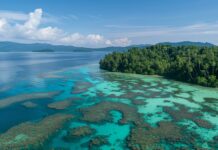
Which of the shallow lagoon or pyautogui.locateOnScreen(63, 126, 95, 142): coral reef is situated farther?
pyautogui.locateOnScreen(63, 126, 95, 142): coral reef

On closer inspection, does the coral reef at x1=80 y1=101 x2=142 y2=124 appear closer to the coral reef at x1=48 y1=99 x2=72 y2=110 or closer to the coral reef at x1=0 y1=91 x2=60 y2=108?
the coral reef at x1=48 y1=99 x2=72 y2=110

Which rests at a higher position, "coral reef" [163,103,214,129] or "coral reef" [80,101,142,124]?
"coral reef" [80,101,142,124]

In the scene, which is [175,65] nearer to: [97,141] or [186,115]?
[186,115]

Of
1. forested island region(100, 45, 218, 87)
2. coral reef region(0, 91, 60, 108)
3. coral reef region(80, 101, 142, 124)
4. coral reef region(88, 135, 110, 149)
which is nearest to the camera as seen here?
coral reef region(88, 135, 110, 149)

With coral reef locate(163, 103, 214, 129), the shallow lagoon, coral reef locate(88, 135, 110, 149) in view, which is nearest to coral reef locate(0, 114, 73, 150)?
the shallow lagoon

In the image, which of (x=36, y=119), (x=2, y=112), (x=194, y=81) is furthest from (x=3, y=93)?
(x=194, y=81)

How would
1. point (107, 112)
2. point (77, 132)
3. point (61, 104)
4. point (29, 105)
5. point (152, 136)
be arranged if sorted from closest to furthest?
point (152, 136)
point (77, 132)
point (107, 112)
point (29, 105)
point (61, 104)

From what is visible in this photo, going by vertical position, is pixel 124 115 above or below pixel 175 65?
below

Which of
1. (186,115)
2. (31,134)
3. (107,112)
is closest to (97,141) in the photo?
(31,134)
